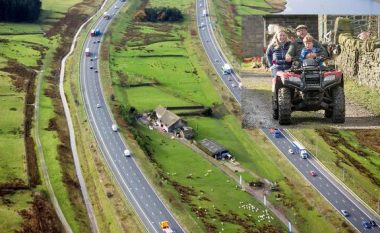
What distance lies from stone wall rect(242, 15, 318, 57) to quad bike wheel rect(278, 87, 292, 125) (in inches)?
79.1

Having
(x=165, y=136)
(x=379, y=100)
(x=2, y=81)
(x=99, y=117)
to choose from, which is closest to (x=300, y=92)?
(x=379, y=100)

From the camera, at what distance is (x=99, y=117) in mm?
142625

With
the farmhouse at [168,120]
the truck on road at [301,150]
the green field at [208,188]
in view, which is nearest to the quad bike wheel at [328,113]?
the green field at [208,188]

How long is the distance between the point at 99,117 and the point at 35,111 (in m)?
14.2

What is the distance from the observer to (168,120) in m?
138

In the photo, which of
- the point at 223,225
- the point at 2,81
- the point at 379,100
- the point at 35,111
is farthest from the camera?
the point at 2,81

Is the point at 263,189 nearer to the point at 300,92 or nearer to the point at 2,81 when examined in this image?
the point at 2,81

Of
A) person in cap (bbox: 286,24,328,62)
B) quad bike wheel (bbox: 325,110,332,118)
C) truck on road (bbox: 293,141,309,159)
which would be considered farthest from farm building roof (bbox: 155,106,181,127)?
person in cap (bbox: 286,24,328,62)

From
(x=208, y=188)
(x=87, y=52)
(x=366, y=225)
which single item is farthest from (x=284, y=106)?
(x=87, y=52)

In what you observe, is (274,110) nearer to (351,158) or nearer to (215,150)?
(351,158)

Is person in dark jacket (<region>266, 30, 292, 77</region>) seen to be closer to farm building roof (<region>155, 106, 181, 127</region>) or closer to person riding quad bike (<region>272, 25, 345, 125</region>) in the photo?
person riding quad bike (<region>272, 25, 345, 125</region>)

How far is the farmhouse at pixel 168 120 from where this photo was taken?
137 metres

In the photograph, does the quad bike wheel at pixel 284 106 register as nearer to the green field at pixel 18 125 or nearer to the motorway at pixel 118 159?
the motorway at pixel 118 159

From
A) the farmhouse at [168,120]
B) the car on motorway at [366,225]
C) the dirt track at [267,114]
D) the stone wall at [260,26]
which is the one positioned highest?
the stone wall at [260,26]
